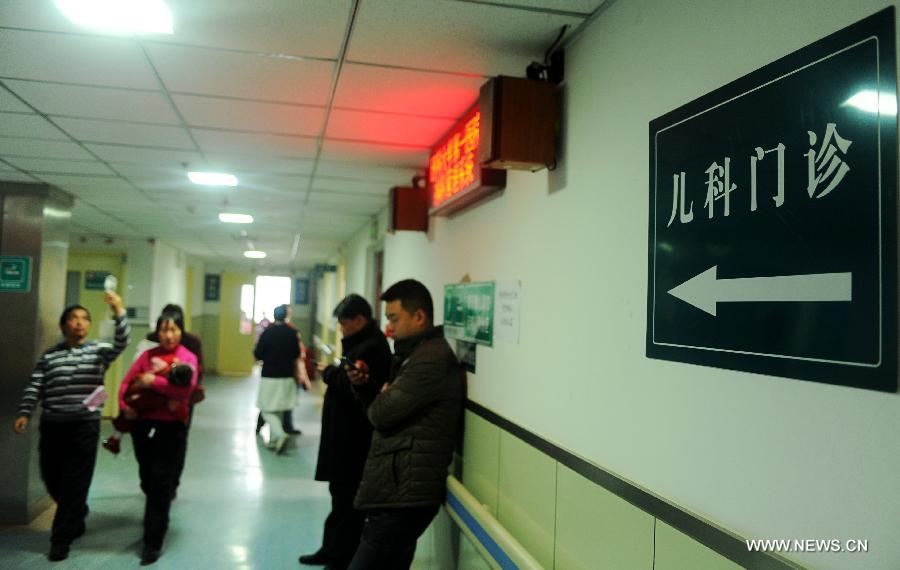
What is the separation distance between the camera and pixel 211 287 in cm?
1395

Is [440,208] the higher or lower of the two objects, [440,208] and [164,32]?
the lower

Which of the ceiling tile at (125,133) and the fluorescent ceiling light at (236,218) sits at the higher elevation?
the ceiling tile at (125,133)

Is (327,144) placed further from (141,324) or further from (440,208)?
(141,324)

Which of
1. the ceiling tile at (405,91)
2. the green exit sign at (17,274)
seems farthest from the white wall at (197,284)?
the ceiling tile at (405,91)

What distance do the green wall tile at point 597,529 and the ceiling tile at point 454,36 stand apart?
147 cm

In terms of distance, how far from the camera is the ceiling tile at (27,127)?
3.15 m

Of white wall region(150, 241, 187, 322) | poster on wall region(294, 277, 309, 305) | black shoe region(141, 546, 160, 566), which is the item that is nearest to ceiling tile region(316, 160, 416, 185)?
black shoe region(141, 546, 160, 566)

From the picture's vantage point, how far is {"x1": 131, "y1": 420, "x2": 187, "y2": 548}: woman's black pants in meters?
3.49

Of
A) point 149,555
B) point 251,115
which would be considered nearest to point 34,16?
point 251,115

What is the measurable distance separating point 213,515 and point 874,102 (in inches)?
178

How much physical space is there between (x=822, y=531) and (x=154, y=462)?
11.4 ft

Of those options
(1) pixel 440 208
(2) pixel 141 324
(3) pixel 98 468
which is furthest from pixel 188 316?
(1) pixel 440 208

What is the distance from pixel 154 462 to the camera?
3480 millimetres

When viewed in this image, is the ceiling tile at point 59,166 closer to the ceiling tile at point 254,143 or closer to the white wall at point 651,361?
the ceiling tile at point 254,143
